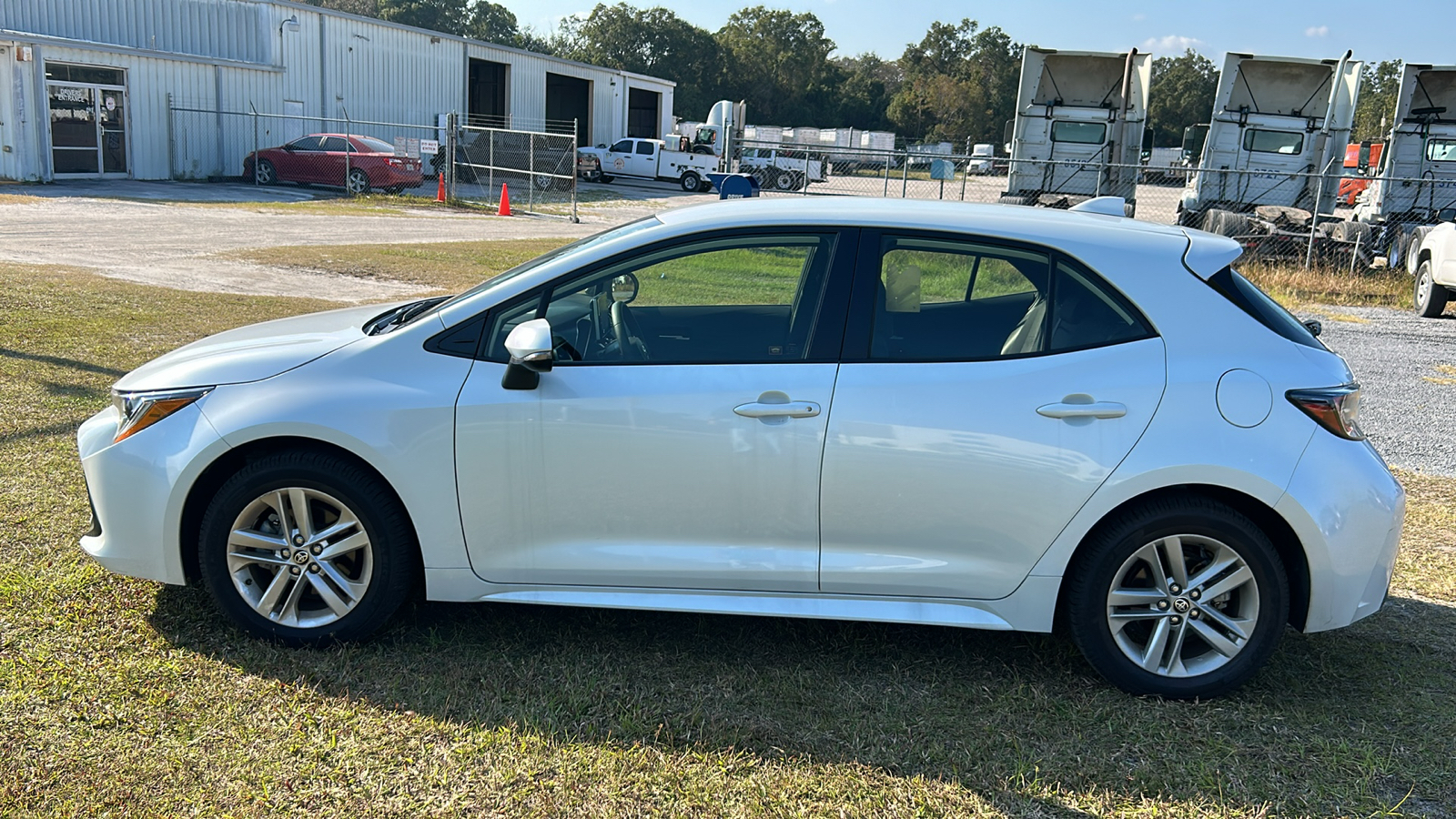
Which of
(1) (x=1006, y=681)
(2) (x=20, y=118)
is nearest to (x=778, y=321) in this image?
(1) (x=1006, y=681)

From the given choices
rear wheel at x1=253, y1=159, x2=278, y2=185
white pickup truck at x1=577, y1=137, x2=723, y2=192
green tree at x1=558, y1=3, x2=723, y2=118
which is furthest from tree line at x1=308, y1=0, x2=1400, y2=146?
rear wheel at x1=253, y1=159, x2=278, y2=185

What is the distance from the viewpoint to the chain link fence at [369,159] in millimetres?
26719

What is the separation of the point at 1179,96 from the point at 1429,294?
320 feet

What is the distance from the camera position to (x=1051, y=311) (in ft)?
11.9

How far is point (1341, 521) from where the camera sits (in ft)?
11.4

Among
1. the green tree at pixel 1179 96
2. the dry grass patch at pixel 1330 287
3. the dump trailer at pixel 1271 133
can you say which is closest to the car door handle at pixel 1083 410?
the dry grass patch at pixel 1330 287

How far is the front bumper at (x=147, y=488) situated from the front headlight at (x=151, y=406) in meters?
Result: 0.03

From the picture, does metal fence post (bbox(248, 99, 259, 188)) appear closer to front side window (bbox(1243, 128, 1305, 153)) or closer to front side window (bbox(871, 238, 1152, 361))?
front side window (bbox(1243, 128, 1305, 153))

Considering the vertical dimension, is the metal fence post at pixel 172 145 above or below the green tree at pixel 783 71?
below

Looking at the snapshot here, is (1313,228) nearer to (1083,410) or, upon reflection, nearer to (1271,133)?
(1271,133)

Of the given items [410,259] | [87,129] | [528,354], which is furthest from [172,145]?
[528,354]

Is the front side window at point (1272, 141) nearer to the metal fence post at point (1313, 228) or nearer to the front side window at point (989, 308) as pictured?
the metal fence post at point (1313, 228)

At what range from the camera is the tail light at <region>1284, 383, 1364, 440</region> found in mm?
3477

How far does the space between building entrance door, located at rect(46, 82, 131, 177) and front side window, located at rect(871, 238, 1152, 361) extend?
92.1ft
